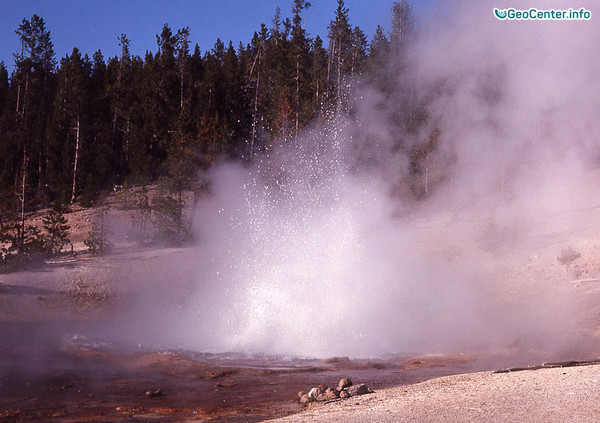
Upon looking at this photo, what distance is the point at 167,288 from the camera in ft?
52.4

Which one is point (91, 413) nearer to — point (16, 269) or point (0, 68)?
point (16, 269)

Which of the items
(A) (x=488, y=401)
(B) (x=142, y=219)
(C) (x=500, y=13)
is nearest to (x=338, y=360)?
(A) (x=488, y=401)

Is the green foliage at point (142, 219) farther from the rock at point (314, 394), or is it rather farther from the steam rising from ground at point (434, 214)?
the rock at point (314, 394)

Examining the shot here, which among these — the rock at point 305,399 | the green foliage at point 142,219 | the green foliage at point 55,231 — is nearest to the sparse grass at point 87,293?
the green foliage at point 55,231

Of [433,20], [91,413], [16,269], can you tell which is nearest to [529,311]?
[433,20]

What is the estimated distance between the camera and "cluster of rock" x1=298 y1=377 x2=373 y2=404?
18.9ft

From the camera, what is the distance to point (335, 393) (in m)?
5.79

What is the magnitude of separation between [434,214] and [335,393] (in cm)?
986

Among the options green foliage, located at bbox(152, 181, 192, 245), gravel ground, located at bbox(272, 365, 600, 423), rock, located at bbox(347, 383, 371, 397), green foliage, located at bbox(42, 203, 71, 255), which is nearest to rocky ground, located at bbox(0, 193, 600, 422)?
gravel ground, located at bbox(272, 365, 600, 423)

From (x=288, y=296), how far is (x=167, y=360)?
2.77 meters

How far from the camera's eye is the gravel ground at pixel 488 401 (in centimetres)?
445

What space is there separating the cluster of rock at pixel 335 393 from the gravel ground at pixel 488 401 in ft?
0.48

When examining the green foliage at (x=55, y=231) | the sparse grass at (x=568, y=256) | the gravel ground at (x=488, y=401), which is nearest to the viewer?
the gravel ground at (x=488, y=401)

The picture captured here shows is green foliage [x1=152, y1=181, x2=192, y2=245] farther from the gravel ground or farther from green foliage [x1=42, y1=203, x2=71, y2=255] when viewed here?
the gravel ground
